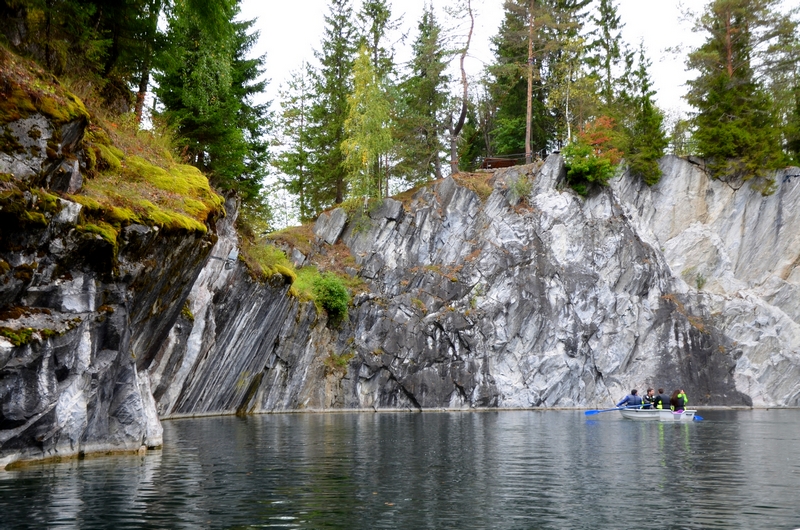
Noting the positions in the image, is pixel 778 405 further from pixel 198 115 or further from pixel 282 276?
pixel 198 115

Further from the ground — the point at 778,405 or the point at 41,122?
the point at 41,122

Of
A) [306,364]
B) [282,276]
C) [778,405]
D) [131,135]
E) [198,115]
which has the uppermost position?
[198,115]

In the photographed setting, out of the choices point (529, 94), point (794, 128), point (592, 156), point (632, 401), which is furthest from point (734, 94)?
point (632, 401)

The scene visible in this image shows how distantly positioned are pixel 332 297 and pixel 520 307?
12326 millimetres

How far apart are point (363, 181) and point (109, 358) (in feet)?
103

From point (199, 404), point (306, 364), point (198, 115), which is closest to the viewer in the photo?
point (198, 115)

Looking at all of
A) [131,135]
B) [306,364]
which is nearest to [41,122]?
[131,135]

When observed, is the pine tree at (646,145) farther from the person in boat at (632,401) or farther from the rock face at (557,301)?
the person in boat at (632,401)

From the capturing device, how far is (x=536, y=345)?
4222 cm

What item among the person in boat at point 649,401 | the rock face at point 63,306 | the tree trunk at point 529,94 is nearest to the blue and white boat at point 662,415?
the person in boat at point 649,401

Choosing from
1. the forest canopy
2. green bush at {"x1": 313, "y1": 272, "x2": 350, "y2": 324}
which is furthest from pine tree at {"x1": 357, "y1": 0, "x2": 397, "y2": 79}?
green bush at {"x1": 313, "y1": 272, "x2": 350, "y2": 324}

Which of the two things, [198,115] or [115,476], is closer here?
[115,476]

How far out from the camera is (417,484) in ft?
41.2

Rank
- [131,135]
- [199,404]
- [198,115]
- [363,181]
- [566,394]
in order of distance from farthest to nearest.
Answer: [363,181] → [566,394] → [199,404] → [198,115] → [131,135]
